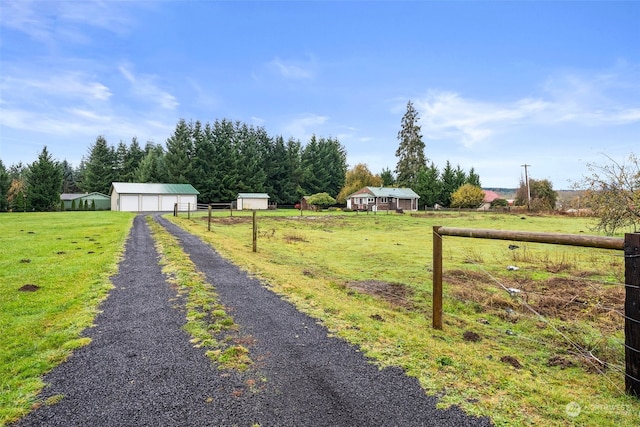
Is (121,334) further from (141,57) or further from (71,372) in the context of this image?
(141,57)

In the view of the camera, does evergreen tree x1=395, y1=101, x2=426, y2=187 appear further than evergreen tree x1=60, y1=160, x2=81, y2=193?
No

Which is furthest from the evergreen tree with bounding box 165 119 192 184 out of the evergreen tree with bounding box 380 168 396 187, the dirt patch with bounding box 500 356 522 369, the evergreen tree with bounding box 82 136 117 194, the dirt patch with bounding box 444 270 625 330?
the dirt patch with bounding box 500 356 522 369

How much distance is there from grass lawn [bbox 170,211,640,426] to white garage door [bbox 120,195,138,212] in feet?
134

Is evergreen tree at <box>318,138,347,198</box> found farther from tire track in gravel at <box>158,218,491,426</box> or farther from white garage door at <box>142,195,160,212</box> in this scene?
tire track in gravel at <box>158,218,491,426</box>

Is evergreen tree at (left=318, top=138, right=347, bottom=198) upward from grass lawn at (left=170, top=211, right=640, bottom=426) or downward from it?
upward

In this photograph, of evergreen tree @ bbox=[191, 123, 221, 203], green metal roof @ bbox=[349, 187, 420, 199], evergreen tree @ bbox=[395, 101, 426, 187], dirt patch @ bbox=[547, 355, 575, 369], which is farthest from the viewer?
evergreen tree @ bbox=[395, 101, 426, 187]

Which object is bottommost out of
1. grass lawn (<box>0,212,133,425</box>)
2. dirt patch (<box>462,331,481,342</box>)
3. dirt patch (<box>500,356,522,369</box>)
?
dirt patch (<box>462,331,481,342</box>)

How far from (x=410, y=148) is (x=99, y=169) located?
6167 cm

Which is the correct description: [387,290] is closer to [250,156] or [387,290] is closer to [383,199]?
[383,199]

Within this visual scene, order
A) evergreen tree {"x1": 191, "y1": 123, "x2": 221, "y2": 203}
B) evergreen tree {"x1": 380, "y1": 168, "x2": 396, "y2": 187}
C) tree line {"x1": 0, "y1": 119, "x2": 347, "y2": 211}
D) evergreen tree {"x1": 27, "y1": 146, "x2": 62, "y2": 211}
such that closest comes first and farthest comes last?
evergreen tree {"x1": 27, "y1": 146, "x2": 62, "y2": 211}
tree line {"x1": 0, "y1": 119, "x2": 347, "y2": 211}
evergreen tree {"x1": 191, "y1": 123, "x2": 221, "y2": 203}
evergreen tree {"x1": 380, "y1": 168, "x2": 396, "y2": 187}

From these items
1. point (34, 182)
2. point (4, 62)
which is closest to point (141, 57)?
point (4, 62)

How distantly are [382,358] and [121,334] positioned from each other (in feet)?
11.0

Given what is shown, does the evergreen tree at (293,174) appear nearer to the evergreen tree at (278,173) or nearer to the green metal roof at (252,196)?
the evergreen tree at (278,173)

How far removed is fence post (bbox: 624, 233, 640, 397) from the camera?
2.86 metres
